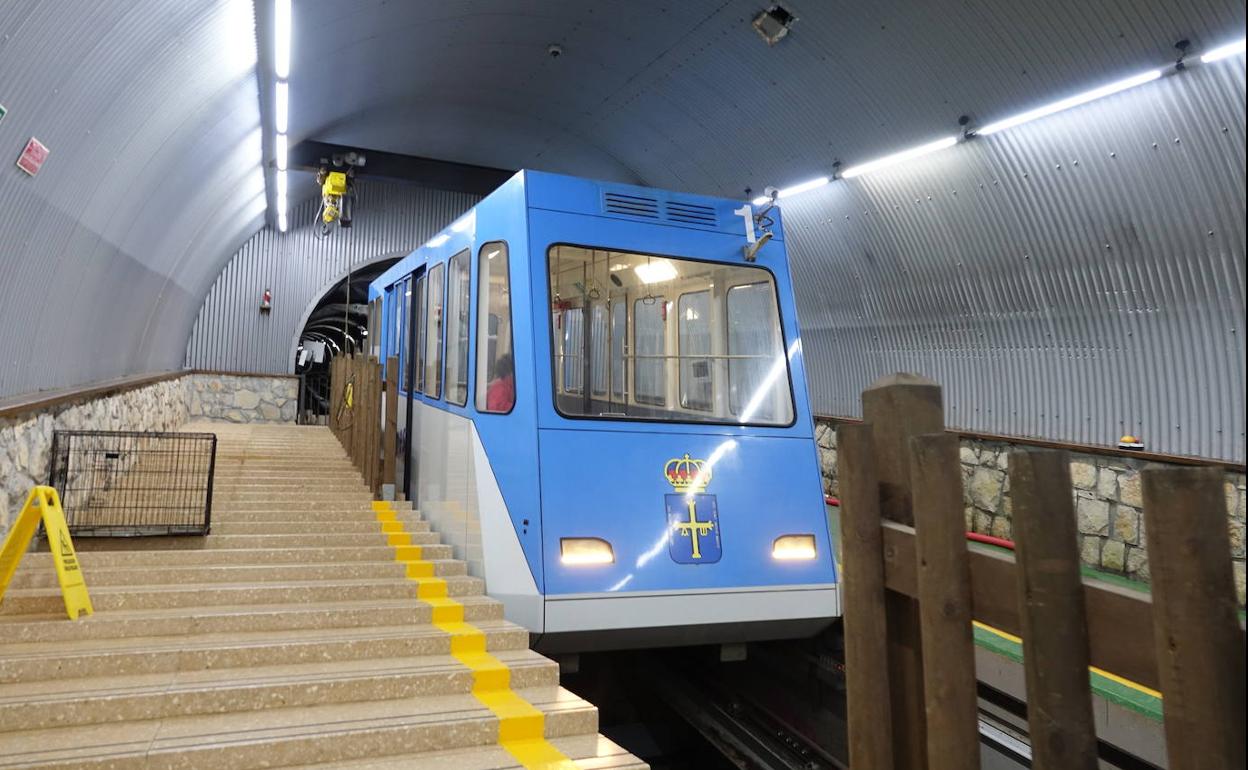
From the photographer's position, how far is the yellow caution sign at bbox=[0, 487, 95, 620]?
12.5ft

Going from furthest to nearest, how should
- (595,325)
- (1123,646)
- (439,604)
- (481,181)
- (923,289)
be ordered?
(481,181)
(923,289)
(595,325)
(439,604)
(1123,646)

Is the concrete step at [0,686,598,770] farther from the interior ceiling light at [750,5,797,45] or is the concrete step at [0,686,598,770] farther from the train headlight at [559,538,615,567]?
the interior ceiling light at [750,5,797,45]

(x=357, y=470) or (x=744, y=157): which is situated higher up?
(x=744, y=157)

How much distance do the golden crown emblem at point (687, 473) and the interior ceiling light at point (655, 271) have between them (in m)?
1.19

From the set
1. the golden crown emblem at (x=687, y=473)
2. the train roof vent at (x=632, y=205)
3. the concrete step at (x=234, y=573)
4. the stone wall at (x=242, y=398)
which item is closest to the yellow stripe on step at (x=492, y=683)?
the concrete step at (x=234, y=573)

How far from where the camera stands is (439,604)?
15.2 feet

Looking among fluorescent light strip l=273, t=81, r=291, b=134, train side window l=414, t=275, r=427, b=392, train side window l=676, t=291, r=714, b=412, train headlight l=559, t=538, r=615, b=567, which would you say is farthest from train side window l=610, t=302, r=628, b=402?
fluorescent light strip l=273, t=81, r=291, b=134

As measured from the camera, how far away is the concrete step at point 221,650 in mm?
3559

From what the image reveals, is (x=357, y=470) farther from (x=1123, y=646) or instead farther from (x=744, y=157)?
(x=1123, y=646)

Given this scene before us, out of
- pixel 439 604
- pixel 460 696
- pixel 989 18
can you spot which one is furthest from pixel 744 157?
pixel 460 696

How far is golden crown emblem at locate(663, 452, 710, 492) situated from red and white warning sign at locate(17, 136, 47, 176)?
143 inches

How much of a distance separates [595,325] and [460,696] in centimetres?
230

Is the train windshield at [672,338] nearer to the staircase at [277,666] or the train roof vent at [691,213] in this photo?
the train roof vent at [691,213]

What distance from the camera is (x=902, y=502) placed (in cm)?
194
